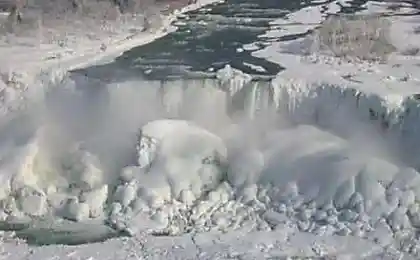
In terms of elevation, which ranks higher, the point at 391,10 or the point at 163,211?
the point at 391,10

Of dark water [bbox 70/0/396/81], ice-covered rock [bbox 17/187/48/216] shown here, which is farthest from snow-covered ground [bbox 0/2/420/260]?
dark water [bbox 70/0/396/81]

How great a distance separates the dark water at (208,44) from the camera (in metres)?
12.3

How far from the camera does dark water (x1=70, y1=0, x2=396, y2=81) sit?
12.3 m

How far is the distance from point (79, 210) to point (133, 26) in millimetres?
6554

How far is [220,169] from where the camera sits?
34.6 feet

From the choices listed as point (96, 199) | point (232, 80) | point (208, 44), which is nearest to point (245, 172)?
point (232, 80)

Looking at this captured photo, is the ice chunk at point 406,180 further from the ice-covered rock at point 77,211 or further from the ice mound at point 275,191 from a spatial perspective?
the ice-covered rock at point 77,211

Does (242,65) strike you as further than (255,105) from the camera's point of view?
Yes

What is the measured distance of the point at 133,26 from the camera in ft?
51.8

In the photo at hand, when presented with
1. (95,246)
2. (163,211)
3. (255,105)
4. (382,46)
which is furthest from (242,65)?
(95,246)

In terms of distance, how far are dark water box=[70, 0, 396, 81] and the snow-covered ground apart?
716mm

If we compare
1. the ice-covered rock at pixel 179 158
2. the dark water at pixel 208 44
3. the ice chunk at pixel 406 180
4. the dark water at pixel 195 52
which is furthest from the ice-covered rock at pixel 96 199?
the ice chunk at pixel 406 180

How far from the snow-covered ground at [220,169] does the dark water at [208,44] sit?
716 millimetres

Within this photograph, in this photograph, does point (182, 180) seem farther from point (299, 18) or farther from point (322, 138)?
point (299, 18)
